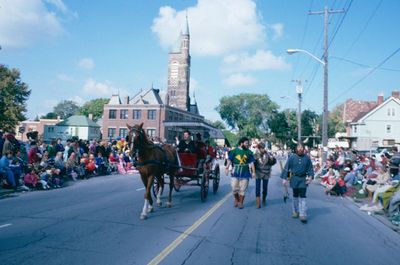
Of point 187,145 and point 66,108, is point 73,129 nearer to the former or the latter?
point 66,108

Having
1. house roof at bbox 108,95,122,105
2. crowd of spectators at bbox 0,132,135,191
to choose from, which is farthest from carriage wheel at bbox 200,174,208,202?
house roof at bbox 108,95,122,105

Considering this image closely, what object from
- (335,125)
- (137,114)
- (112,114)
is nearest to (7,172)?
(137,114)

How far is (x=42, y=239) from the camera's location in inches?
264

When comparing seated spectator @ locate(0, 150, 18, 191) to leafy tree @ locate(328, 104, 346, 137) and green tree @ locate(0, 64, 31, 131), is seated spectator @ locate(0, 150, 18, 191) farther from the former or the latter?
leafy tree @ locate(328, 104, 346, 137)

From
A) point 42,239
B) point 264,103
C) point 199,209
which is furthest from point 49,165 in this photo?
point 264,103

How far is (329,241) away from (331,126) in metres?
73.6

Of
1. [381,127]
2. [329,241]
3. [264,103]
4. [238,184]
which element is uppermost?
[264,103]

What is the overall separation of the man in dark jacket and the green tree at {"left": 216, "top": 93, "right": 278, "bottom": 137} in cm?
9116

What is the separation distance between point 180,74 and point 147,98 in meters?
22.7

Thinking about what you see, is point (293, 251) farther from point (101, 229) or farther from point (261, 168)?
point (261, 168)

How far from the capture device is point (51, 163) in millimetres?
17031

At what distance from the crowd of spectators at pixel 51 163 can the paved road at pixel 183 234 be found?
268 centimetres

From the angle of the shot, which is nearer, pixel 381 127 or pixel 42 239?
pixel 42 239

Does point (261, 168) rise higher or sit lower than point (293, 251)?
higher
